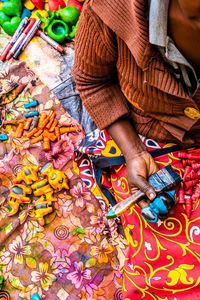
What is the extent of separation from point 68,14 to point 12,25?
16.1 inches

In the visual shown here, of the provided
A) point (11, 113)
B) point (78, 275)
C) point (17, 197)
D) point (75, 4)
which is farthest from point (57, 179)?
point (75, 4)

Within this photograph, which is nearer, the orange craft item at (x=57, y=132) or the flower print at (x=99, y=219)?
the flower print at (x=99, y=219)

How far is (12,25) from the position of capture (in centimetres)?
197

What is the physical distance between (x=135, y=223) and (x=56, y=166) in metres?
0.66

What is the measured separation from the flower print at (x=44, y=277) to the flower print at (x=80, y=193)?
344 millimetres

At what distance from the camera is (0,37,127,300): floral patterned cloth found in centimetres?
140

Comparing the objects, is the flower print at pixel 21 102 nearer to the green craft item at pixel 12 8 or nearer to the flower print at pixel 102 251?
the green craft item at pixel 12 8

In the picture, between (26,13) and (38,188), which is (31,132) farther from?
(26,13)

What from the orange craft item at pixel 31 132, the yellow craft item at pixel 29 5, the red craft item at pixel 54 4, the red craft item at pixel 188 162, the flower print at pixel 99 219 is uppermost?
the yellow craft item at pixel 29 5

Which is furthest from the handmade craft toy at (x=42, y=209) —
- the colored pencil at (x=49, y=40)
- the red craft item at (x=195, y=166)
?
the colored pencil at (x=49, y=40)

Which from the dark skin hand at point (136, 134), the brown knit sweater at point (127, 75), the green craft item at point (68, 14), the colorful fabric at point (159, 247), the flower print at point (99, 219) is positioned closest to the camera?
the dark skin hand at point (136, 134)

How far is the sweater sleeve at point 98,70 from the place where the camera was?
870 mm

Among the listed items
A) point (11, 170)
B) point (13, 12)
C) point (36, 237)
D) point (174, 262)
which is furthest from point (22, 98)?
point (174, 262)

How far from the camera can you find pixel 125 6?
0.75m
